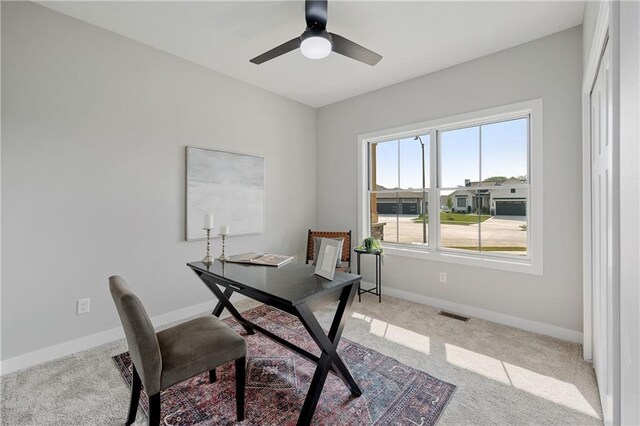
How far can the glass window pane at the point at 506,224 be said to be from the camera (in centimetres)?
306

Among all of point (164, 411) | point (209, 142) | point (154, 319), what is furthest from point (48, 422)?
point (209, 142)

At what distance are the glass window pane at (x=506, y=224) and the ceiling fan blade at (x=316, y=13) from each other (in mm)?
2452

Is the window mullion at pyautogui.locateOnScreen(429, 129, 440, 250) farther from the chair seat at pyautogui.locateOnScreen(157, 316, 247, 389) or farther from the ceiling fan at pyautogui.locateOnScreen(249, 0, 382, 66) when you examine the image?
the chair seat at pyautogui.locateOnScreen(157, 316, 247, 389)

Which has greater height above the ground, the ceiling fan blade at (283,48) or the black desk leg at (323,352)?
the ceiling fan blade at (283,48)

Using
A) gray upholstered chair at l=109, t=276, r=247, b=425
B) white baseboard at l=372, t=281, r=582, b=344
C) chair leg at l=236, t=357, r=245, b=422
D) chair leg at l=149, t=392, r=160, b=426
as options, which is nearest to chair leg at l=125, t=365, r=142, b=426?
gray upholstered chair at l=109, t=276, r=247, b=425

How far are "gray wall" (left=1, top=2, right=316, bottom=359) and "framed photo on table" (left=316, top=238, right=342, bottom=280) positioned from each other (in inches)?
76.0

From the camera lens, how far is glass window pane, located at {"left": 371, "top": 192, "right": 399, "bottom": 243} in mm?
4064

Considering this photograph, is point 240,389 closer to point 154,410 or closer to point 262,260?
point 154,410

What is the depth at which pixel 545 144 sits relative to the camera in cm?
278

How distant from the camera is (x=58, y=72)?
2430 millimetres

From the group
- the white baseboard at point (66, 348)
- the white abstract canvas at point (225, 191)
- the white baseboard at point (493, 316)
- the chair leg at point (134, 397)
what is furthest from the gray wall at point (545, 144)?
the chair leg at point (134, 397)

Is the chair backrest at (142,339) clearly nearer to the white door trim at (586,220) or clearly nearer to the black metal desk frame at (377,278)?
the black metal desk frame at (377,278)

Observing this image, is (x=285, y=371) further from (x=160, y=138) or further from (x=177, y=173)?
(x=160, y=138)

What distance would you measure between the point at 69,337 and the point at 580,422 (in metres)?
3.76
